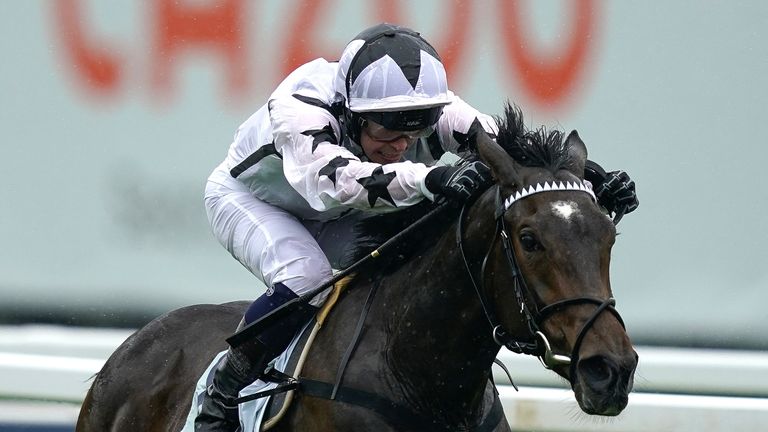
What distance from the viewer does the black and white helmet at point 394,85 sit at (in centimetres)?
352

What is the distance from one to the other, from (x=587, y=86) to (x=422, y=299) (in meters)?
3.07

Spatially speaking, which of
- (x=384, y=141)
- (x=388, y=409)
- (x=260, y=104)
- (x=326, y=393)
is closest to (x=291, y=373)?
(x=326, y=393)

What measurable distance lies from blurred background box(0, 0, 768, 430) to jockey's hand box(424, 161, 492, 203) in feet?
9.69

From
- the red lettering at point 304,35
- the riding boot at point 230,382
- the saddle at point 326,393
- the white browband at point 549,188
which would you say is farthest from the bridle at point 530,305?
the red lettering at point 304,35

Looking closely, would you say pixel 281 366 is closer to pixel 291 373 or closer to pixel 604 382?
pixel 291 373

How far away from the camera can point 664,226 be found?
6.15 m

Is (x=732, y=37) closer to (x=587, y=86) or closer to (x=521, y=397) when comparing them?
(x=587, y=86)

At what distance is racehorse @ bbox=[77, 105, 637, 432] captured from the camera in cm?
287

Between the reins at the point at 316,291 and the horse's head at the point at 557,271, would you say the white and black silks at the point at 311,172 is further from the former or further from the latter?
the horse's head at the point at 557,271

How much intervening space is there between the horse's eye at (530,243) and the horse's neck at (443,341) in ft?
0.94

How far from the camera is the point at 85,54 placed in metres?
6.45

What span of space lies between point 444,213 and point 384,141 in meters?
0.35

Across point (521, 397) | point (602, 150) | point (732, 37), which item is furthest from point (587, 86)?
point (521, 397)

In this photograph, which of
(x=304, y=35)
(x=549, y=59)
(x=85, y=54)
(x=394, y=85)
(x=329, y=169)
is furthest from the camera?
(x=85, y=54)
